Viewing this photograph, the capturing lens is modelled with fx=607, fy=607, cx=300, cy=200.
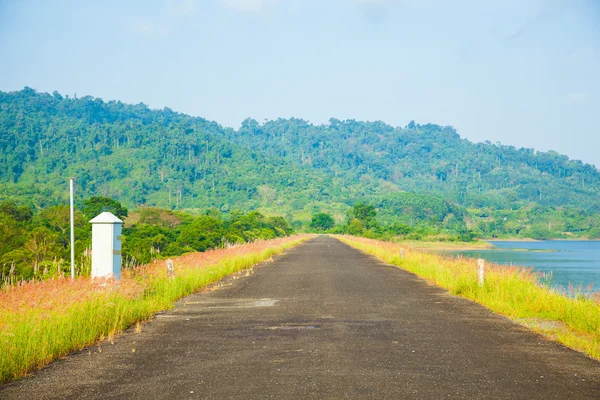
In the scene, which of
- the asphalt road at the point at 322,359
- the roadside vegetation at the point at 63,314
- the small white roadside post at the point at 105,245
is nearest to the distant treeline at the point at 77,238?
the small white roadside post at the point at 105,245

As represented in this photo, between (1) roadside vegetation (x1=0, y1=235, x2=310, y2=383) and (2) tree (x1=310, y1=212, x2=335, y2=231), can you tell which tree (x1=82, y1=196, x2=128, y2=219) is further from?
(2) tree (x1=310, y1=212, x2=335, y2=231)

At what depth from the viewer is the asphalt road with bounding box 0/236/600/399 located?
6.65 m

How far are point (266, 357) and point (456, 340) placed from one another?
329 cm

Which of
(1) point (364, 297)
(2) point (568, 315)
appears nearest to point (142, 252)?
(1) point (364, 297)

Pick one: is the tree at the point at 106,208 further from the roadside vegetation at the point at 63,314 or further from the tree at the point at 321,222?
the tree at the point at 321,222

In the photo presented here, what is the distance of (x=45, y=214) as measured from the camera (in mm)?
60562

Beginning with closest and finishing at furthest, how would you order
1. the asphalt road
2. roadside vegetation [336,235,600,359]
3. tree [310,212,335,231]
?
the asphalt road, roadside vegetation [336,235,600,359], tree [310,212,335,231]

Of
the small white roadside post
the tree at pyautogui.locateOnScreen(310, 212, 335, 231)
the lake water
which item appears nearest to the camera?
the small white roadside post

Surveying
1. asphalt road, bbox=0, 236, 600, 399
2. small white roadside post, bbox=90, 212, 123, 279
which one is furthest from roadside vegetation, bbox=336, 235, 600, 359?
small white roadside post, bbox=90, 212, 123, 279

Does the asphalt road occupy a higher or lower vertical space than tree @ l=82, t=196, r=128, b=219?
lower

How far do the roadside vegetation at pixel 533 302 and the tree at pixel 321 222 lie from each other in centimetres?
13869

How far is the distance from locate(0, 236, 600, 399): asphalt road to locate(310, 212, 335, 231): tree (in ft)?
478

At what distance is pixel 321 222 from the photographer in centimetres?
16100

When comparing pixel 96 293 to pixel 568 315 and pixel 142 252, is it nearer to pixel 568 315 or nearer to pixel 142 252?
pixel 568 315
